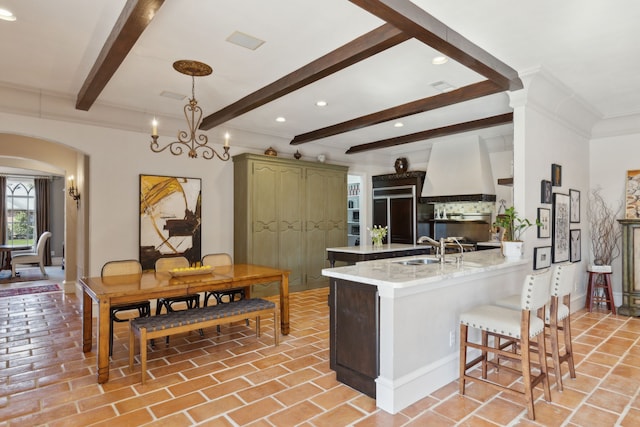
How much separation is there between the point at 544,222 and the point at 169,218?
4.79 metres

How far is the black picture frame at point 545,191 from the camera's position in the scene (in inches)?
162

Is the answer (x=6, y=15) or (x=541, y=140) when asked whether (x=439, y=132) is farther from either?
(x=6, y=15)

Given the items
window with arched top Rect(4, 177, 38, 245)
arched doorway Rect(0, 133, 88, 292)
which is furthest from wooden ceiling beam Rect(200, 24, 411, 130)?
window with arched top Rect(4, 177, 38, 245)

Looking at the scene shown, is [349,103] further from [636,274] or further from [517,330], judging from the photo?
[636,274]

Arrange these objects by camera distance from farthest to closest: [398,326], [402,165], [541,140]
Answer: [402,165]
[541,140]
[398,326]

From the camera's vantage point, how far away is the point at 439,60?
11.1 ft

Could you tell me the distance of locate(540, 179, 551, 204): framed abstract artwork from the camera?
13.5ft

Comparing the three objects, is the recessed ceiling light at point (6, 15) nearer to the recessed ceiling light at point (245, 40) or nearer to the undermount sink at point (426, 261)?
the recessed ceiling light at point (245, 40)

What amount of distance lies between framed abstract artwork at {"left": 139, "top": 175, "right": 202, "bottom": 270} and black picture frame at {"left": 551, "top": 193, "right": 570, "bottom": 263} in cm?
472

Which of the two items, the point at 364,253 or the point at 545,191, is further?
the point at 364,253

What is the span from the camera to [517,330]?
241 centimetres

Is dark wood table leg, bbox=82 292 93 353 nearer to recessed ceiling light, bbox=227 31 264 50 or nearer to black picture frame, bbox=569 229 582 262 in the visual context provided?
recessed ceiling light, bbox=227 31 264 50

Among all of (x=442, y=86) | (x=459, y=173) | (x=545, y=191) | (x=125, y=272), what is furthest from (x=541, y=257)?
(x=125, y=272)

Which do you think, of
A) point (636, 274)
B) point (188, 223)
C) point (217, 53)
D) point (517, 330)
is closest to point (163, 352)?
point (188, 223)
